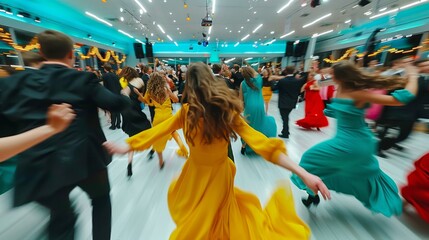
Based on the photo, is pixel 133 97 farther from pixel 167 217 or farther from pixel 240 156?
pixel 240 156

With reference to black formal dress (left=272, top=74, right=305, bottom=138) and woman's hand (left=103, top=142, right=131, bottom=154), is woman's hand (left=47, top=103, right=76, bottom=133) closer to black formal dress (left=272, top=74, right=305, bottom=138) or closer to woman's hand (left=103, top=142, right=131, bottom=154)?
woman's hand (left=103, top=142, right=131, bottom=154)

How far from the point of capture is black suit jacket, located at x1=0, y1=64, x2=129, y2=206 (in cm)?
93

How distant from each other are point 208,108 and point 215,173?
0.41 meters

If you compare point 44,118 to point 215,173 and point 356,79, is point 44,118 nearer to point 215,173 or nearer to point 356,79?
point 215,173

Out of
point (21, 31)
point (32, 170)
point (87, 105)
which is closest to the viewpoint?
point (32, 170)

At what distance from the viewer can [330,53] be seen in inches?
656

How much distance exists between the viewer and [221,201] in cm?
118

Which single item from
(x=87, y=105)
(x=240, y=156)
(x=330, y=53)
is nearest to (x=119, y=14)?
(x=240, y=156)

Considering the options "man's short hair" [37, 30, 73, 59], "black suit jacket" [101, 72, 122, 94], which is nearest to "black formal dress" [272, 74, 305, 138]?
"black suit jacket" [101, 72, 122, 94]

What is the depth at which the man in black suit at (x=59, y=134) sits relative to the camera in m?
0.93

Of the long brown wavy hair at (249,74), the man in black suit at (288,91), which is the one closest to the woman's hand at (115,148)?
the long brown wavy hair at (249,74)

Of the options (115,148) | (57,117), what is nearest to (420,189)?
(115,148)

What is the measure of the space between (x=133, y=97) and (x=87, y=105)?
6.10 ft

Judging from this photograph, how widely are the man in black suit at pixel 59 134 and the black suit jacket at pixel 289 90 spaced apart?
152 inches
